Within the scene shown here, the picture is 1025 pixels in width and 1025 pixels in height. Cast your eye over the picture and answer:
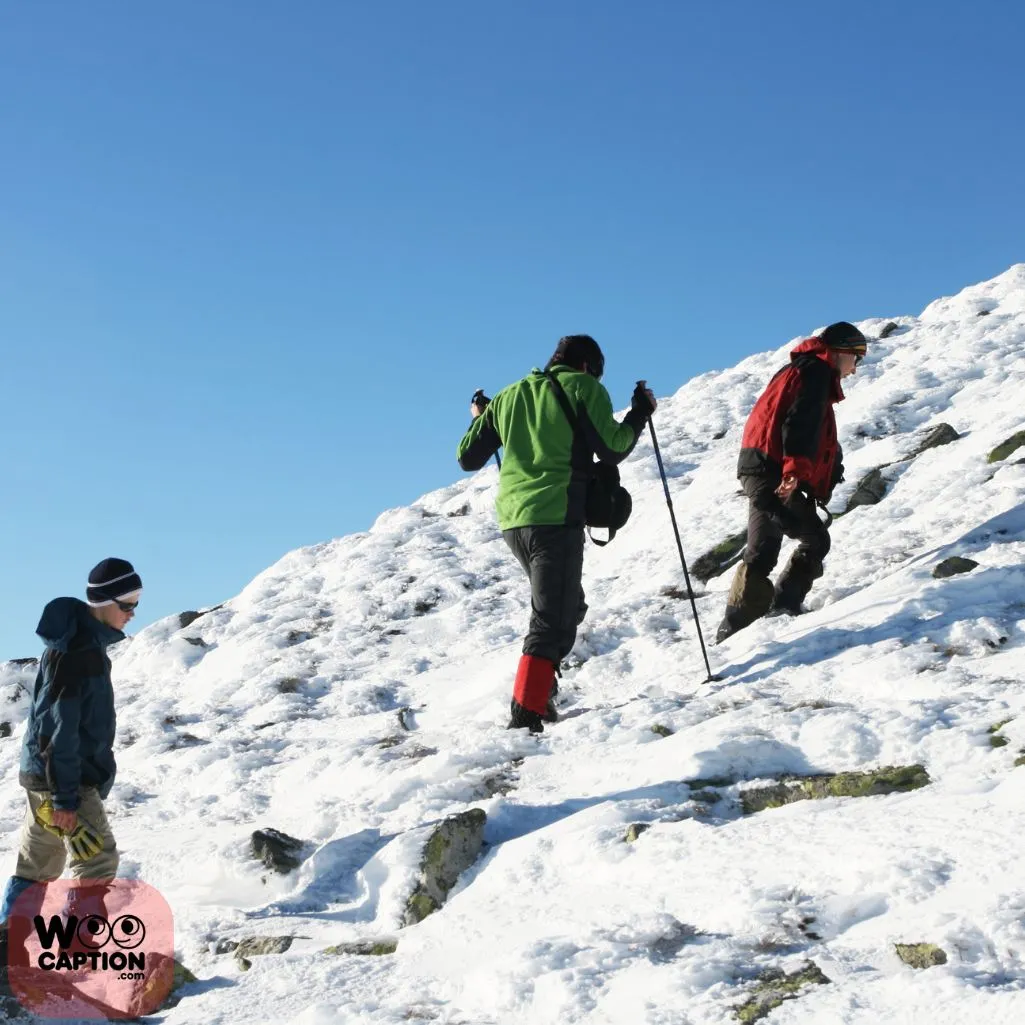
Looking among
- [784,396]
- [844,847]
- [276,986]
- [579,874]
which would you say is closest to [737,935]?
[844,847]

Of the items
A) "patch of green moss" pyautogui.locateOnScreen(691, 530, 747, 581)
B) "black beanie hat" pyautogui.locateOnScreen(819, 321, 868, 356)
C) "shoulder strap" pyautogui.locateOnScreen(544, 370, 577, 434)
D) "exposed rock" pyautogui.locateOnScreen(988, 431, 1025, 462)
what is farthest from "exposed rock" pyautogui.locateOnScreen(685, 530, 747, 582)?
"shoulder strap" pyautogui.locateOnScreen(544, 370, 577, 434)

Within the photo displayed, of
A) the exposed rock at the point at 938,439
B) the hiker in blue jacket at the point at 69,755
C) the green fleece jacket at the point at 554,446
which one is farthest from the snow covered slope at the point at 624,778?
the green fleece jacket at the point at 554,446

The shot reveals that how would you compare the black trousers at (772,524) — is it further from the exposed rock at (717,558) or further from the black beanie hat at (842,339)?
the exposed rock at (717,558)

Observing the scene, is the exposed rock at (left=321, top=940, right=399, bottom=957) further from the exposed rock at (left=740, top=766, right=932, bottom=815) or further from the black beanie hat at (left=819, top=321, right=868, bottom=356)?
the black beanie hat at (left=819, top=321, right=868, bottom=356)

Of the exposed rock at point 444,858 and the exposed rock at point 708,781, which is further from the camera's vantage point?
the exposed rock at point 708,781

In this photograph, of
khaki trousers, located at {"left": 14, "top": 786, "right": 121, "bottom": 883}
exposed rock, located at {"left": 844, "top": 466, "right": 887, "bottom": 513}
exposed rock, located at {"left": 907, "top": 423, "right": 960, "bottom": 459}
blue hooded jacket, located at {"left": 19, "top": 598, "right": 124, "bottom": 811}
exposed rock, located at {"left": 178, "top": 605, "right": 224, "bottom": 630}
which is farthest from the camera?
exposed rock, located at {"left": 178, "top": 605, "right": 224, "bottom": 630}

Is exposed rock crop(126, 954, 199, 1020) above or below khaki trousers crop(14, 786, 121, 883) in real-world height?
below

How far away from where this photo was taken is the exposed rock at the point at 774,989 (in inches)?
133

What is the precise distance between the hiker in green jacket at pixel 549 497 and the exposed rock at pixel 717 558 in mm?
3542

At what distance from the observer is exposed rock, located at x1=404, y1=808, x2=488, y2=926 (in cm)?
504

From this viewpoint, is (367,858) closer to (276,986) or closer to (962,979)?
(276,986)

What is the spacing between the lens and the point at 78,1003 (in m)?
4.18

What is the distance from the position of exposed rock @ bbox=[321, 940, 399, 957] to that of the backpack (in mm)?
3449
